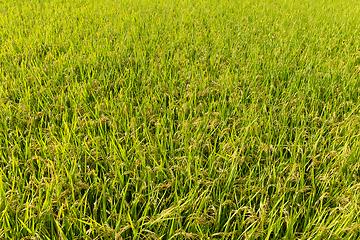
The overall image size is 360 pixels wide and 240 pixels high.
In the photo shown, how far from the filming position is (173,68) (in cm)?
227

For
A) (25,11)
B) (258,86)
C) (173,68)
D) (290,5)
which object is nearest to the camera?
(258,86)

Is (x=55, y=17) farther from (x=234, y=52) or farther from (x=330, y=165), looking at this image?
(x=330, y=165)

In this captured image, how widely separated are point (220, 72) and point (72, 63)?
120 centimetres

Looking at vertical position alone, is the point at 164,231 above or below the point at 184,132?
below

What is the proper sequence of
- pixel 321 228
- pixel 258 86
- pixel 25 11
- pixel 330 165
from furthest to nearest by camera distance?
pixel 25 11
pixel 258 86
pixel 330 165
pixel 321 228

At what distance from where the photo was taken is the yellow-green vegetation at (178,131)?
0.99 meters

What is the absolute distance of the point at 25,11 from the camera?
409 centimetres

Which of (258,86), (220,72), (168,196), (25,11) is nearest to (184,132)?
(168,196)

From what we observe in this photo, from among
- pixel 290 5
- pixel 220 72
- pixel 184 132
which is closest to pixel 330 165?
pixel 184 132

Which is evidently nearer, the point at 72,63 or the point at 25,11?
the point at 72,63

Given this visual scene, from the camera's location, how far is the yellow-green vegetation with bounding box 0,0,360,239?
99 cm

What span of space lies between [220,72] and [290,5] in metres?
3.98

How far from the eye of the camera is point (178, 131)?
1362 mm

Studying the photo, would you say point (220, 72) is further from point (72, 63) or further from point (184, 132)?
point (72, 63)
